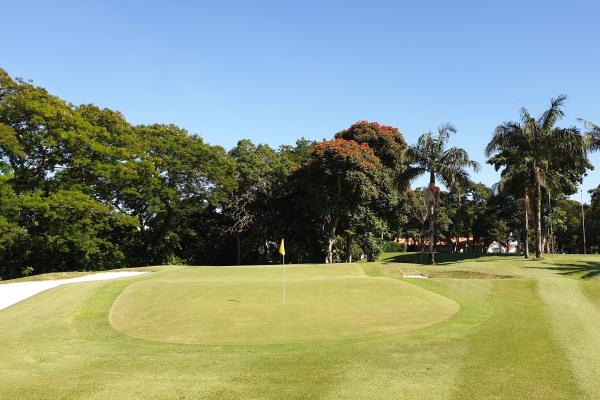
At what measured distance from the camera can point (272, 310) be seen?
15.9m

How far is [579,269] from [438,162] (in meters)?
11.0

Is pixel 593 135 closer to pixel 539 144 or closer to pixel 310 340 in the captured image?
pixel 539 144

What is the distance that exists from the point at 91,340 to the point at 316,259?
127ft

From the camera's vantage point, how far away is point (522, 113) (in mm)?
32281

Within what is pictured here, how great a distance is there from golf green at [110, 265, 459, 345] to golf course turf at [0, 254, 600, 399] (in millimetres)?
64

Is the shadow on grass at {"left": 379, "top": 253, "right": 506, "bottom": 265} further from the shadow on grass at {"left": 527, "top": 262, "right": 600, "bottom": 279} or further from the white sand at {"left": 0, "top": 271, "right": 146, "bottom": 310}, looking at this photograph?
the white sand at {"left": 0, "top": 271, "right": 146, "bottom": 310}

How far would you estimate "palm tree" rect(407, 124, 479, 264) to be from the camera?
3147 centimetres

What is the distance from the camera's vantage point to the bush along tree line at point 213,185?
105 ft

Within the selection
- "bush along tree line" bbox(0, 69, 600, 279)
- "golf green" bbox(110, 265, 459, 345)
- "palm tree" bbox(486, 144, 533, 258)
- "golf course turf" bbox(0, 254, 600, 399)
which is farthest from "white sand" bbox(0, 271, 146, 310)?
"palm tree" bbox(486, 144, 533, 258)

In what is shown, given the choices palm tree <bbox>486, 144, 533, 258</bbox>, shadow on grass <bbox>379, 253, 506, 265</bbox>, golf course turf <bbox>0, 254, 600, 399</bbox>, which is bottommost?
golf course turf <bbox>0, 254, 600, 399</bbox>

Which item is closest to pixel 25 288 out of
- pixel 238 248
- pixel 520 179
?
pixel 238 248

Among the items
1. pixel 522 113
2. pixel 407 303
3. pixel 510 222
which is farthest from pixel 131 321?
pixel 510 222

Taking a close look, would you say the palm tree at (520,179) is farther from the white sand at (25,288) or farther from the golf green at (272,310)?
the white sand at (25,288)

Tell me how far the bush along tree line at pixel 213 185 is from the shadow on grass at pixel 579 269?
16.3ft
